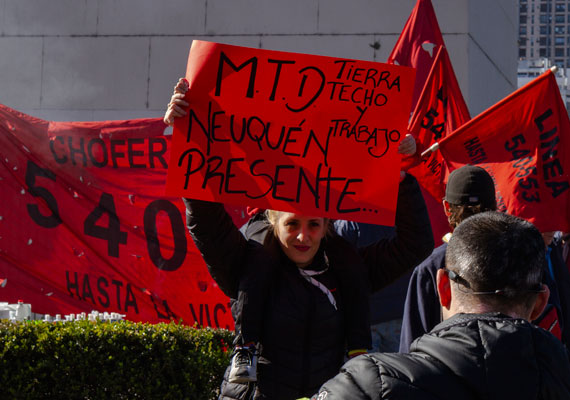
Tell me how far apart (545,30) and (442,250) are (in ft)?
538

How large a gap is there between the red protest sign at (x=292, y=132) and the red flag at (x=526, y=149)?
1.92 m

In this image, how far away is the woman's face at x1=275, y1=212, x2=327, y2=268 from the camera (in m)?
2.98

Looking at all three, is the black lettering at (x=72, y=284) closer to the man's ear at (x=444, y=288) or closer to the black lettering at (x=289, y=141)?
the black lettering at (x=289, y=141)

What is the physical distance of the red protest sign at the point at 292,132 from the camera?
3037 millimetres

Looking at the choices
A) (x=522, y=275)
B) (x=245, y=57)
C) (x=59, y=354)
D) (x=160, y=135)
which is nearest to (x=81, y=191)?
(x=160, y=135)

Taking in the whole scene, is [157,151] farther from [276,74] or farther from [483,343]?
[483,343]

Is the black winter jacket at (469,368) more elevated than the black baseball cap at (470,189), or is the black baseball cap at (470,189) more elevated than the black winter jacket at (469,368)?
the black baseball cap at (470,189)

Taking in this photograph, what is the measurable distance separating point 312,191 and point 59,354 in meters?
2.71

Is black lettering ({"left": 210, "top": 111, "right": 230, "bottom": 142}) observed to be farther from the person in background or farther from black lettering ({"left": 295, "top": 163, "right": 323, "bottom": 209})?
the person in background

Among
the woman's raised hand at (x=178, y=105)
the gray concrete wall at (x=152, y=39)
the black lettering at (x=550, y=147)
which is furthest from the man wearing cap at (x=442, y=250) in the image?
the gray concrete wall at (x=152, y=39)

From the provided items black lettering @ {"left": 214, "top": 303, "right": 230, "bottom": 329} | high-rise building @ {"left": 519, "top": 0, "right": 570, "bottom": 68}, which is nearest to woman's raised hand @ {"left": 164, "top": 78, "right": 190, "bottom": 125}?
black lettering @ {"left": 214, "top": 303, "right": 230, "bottom": 329}

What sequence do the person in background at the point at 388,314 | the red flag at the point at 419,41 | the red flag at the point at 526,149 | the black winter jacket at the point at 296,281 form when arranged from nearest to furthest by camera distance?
the black winter jacket at the point at 296,281 → the red flag at the point at 526,149 → the red flag at the point at 419,41 → the person in background at the point at 388,314

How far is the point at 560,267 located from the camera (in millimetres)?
3777

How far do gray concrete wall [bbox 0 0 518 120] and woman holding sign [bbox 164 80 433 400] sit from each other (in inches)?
241
